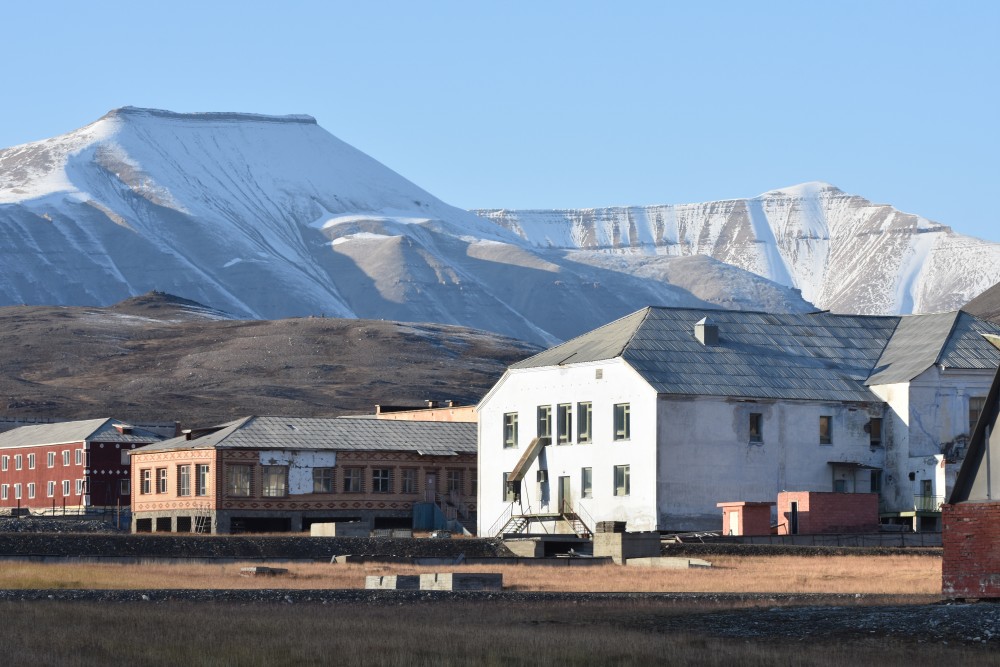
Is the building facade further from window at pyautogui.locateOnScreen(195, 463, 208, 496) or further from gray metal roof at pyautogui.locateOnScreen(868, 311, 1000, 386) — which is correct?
gray metal roof at pyautogui.locateOnScreen(868, 311, 1000, 386)

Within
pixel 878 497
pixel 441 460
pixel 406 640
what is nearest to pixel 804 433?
pixel 878 497

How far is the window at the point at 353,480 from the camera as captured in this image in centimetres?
8638

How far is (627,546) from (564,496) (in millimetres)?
19514

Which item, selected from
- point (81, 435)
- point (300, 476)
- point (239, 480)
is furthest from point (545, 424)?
point (81, 435)

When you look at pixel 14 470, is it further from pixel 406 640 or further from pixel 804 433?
pixel 406 640

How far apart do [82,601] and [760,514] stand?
34.4 m

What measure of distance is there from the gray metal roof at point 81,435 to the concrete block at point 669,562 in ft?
185

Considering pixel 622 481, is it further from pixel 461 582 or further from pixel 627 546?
pixel 461 582

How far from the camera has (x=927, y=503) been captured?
7356 centimetres

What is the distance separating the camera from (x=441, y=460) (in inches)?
3521

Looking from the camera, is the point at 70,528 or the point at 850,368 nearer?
the point at 850,368

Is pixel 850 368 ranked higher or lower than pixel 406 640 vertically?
higher

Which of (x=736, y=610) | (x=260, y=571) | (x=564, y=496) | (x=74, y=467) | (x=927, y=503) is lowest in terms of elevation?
(x=736, y=610)

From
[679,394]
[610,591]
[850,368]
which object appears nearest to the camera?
[610,591]
